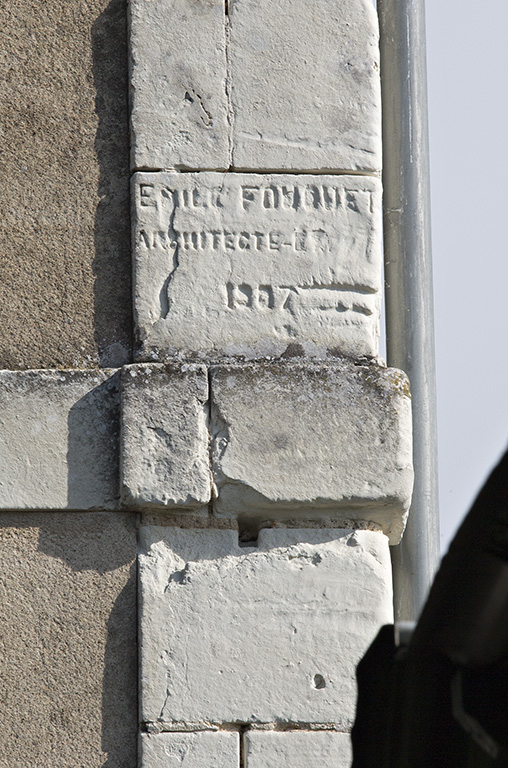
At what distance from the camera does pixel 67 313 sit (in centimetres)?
269

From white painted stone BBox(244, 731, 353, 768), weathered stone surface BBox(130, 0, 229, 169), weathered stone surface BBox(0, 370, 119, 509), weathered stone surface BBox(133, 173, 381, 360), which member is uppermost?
weathered stone surface BBox(130, 0, 229, 169)

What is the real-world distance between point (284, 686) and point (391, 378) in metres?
0.86

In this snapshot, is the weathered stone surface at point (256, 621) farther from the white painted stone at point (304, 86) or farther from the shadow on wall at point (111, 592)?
the white painted stone at point (304, 86)

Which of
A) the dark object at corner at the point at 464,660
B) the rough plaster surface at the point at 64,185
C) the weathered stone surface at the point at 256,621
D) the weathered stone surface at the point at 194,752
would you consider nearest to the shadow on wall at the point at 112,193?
the rough plaster surface at the point at 64,185

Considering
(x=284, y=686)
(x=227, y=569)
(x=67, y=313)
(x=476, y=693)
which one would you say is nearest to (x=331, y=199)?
(x=67, y=313)

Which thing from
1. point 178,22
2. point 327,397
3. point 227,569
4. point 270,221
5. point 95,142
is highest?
point 178,22

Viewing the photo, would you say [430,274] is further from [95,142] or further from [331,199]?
[95,142]

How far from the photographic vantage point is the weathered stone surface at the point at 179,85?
2709 millimetres

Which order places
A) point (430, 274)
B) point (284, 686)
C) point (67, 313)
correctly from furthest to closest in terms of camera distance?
point (430, 274) < point (67, 313) < point (284, 686)

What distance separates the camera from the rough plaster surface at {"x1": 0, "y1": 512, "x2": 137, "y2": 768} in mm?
2484

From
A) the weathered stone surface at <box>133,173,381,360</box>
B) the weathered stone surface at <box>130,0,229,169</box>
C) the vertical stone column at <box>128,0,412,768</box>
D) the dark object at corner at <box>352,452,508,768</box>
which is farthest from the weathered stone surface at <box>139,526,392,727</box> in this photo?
the dark object at corner at <box>352,452,508,768</box>

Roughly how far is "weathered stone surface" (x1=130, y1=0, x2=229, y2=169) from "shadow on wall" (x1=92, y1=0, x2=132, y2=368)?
0.07m

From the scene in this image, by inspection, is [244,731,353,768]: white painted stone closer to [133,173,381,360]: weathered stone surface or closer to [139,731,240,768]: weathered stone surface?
[139,731,240,768]: weathered stone surface

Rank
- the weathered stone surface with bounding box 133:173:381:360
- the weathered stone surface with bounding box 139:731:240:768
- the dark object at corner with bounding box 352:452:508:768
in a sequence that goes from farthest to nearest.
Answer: the weathered stone surface with bounding box 133:173:381:360 → the weathered stone surface with bounding box 139:731:240:768 → the dark object at corner with bounding box 352:452:508:768
